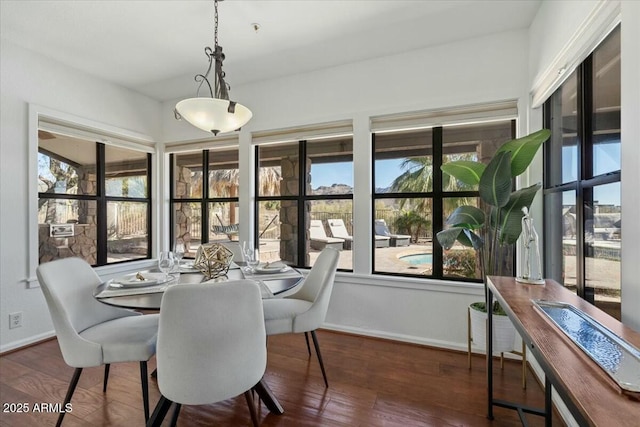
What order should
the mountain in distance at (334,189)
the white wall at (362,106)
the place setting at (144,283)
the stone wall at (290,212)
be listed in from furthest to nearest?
the stone wall at (290,212)
the mountain in distance at (334,189)
the white wall at (362,106)
the place setting at (144,283)

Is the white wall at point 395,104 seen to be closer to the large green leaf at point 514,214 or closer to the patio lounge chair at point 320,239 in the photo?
the patio lounge chair at point 320,239

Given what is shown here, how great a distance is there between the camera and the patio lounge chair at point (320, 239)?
3.32 m

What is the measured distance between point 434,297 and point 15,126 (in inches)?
164

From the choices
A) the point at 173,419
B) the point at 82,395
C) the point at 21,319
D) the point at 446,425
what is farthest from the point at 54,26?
the point at 446,425

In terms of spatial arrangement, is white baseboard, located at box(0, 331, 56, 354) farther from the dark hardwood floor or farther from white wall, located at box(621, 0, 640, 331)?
white wall, located at box(621, 0, 640, 331)

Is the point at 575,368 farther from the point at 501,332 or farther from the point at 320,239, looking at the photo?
the point at 320,239

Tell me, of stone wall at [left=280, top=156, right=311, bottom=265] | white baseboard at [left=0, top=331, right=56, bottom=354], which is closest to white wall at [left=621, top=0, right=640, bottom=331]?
stone wall at [left=280, top=156, right=311, bottom=265]

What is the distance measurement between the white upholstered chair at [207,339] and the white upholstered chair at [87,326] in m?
0.47

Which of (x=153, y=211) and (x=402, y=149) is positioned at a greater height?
(x=402, y=149)

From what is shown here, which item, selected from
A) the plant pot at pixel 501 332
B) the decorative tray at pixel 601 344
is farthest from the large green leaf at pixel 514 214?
the decorative tray at pixel 601 344

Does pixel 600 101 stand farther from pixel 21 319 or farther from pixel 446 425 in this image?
pixel 21 319

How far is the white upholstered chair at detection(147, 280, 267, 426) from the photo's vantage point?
122 centimetres

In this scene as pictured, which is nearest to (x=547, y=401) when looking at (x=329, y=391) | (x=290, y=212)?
(x=329, y=391)

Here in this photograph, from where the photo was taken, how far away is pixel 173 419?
1412 millimetres
